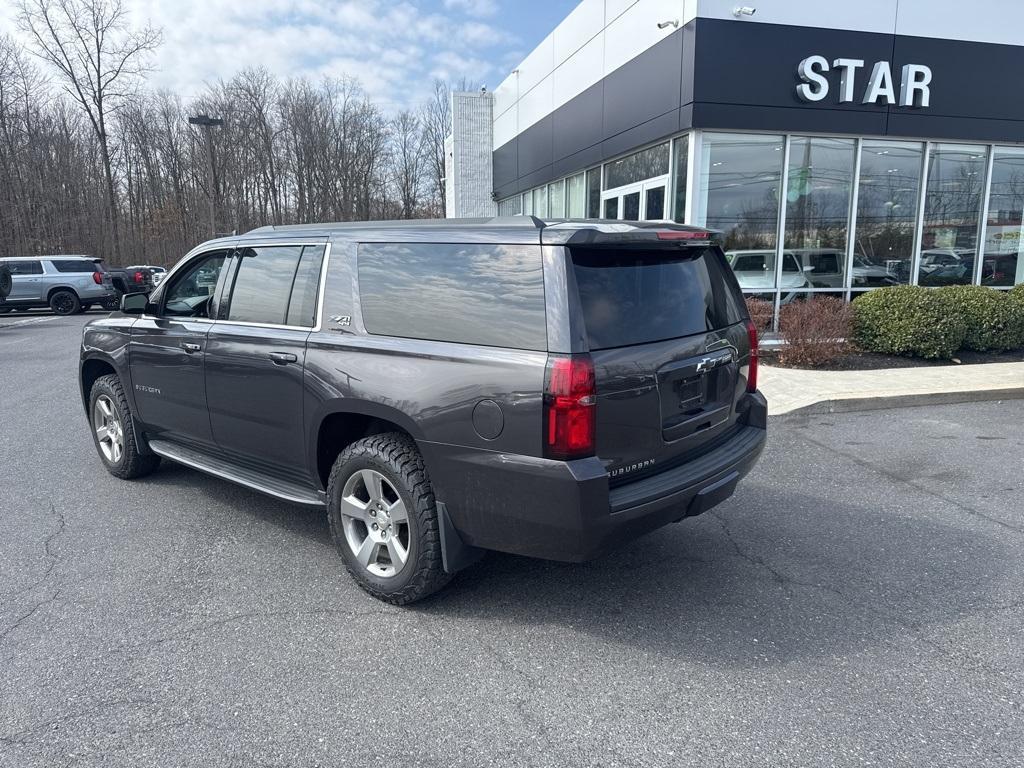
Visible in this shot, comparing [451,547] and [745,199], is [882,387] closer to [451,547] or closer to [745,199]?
[745,199]

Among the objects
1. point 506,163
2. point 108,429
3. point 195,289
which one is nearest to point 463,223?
point 195,289

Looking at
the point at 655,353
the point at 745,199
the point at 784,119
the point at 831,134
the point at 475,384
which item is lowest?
the point at 475,384

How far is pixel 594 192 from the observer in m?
15.5

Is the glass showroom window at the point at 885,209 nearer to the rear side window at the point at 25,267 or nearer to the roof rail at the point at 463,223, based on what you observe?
the roof rail at the point at 463,223

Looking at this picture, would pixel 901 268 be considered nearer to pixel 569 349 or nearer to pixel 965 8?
pixel 965 8

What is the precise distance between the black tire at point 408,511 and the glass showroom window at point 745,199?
9.02 m

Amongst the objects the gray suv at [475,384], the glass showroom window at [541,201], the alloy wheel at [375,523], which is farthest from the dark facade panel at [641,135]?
the alloy wheel at [375,523]

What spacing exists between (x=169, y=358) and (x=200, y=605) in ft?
6.09

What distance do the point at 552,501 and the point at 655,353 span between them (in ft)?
2.78

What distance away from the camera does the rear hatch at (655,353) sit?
2.96 metres

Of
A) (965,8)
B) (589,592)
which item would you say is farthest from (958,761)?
(965,8)

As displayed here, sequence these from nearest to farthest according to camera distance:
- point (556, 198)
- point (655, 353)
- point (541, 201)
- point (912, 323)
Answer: point (655, 353) < point (912, 323) < point (556, 198) < point (541, 201)

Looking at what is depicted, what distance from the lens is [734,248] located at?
11.5m

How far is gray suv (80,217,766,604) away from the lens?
113 inches
